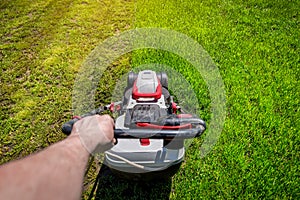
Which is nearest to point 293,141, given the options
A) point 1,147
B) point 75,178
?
point 75,178

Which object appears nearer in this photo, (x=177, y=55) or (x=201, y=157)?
(x=201, y=157)

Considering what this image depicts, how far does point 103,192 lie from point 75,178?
208 centimetres

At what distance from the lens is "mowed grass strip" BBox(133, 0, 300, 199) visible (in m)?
3.48

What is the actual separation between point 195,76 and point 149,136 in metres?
2.76

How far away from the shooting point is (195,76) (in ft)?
15.6

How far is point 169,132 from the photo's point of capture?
2.11m

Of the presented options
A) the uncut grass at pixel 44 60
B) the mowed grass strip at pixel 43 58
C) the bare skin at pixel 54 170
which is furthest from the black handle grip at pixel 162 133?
the mowed grass strip at pixel 43 58

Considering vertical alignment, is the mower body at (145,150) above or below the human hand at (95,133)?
below

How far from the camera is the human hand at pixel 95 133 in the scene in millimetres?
1861

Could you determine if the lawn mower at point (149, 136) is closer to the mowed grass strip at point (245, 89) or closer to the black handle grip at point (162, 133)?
the black handle grip at point (162, 133)

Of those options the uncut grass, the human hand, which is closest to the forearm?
the human hand

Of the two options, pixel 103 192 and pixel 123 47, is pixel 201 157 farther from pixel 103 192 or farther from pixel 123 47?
pixel 123 47

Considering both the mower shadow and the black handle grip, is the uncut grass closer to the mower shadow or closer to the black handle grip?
the mower shadow

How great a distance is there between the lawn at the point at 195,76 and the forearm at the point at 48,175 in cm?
194
